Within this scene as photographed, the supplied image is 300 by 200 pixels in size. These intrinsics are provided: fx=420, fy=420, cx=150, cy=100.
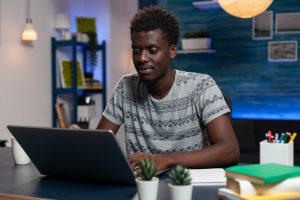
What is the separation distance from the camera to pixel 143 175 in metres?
0.89

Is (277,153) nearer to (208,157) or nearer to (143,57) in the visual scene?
(208,157)

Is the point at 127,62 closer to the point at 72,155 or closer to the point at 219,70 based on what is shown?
the point at 219,70

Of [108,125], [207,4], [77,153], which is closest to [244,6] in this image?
[207,4]

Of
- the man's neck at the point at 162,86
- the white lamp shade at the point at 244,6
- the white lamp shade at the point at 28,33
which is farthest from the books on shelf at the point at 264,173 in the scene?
the white lamp shade at the point at 28,33

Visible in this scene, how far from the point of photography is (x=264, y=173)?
894mm

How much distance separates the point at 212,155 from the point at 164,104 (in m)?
0.34

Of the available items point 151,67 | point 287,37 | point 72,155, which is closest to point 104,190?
point 72,155

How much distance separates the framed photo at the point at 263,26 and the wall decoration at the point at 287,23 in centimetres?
6

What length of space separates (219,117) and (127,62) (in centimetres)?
337

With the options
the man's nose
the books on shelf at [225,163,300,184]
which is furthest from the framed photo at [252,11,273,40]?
the books on shelf at [225,163,300,184]

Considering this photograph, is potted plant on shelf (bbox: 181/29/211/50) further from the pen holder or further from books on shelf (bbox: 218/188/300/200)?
books on shelf (bbox: 218/188/300/200)

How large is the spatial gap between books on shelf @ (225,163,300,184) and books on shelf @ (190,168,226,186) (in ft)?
0.48

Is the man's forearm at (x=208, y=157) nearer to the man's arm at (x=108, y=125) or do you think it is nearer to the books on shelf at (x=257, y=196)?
the books on shelf at (x=257, y=196)

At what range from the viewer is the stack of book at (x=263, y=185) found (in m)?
0.87
